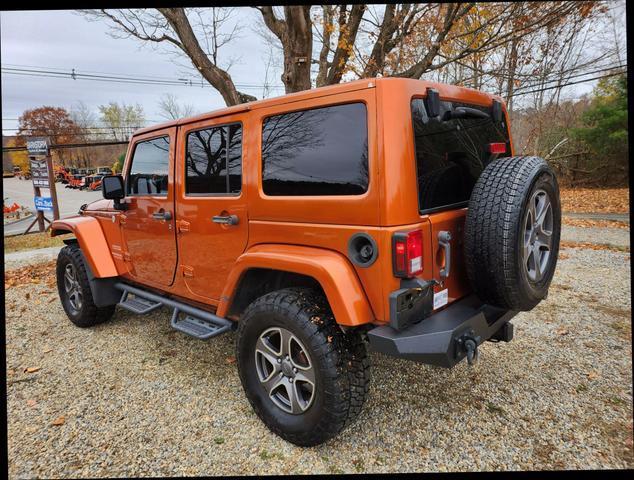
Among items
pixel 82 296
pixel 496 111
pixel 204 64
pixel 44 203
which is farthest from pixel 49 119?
pixel 496 111

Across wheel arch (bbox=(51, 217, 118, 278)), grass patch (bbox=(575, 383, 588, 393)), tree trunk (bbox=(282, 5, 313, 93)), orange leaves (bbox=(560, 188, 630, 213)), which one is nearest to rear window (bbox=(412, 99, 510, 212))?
grass patch (bbox=(575, 383, 588, 393))

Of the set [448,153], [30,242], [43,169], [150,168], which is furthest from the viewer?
[43,169]

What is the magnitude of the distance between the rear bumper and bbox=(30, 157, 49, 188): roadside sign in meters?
11.6

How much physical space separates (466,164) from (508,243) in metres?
0.72

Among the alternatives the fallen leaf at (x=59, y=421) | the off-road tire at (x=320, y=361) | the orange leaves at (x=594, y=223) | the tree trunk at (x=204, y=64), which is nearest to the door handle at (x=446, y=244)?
the off-road tire at (x=320, y=361)

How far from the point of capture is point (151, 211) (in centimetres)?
340

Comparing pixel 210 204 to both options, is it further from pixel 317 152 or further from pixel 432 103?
pixel 432 103

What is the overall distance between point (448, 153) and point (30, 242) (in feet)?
37.6

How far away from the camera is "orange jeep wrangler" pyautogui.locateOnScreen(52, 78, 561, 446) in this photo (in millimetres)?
2035

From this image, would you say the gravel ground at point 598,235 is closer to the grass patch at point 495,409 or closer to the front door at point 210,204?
the grass patch at point 495,409

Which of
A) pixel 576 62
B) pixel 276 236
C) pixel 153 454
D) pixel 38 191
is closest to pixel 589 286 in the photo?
pixel 276 236

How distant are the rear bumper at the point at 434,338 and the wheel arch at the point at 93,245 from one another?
3045 mm

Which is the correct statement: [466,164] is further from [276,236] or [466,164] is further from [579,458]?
[579,458]

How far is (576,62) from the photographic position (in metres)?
8.94
